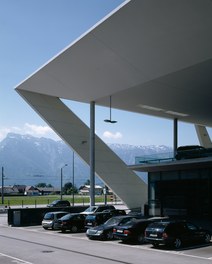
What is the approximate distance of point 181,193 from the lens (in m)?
33.8

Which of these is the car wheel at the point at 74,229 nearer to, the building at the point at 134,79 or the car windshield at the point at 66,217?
the car windshield at the point at 66,217

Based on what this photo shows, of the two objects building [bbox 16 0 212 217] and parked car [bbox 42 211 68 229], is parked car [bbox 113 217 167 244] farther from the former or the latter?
building [bbox 16 0 212 217]

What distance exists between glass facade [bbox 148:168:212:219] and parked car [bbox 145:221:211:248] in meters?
13.3

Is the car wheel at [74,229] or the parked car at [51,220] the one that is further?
the parked car at [51,220]

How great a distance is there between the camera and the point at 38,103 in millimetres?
39438

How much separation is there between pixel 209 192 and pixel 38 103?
58.0 ft

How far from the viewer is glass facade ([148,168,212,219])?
32094 mm

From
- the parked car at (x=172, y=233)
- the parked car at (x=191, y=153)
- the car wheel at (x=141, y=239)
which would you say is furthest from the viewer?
the parked car at (x=191, y=153)

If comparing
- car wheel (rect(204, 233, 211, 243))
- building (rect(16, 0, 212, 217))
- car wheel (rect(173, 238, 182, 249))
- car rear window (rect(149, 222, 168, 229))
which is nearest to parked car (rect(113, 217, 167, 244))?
car rear window (rect(149, 222, 168, 229))

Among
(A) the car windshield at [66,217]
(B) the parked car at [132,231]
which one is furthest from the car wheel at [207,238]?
(A) the car windshield at [66,217]

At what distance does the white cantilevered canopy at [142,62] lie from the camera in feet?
75.8

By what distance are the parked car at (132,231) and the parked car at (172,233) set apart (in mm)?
1256

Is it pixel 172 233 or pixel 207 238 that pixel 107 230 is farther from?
pixel 207 238

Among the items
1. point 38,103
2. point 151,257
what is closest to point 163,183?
point 38,103
